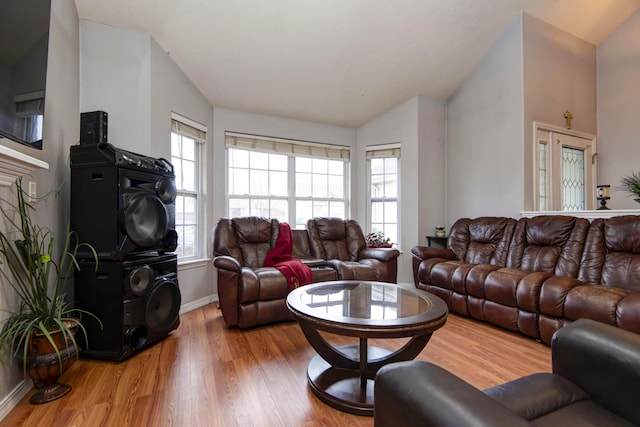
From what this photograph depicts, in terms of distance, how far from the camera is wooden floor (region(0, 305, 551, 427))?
157cm

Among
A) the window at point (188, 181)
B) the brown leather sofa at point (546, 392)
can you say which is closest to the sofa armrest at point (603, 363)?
the brown leather sofa at point (546, 392)

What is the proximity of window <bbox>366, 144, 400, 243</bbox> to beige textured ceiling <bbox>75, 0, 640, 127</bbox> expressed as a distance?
66cm

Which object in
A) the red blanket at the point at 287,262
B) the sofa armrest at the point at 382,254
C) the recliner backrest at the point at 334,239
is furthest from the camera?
the recliner backrest at the point at 334,239

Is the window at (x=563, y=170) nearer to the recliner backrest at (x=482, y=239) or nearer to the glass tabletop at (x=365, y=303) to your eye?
the recliner backrest at (x=482, y=239)

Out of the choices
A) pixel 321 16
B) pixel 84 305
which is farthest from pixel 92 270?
pixel 321 16

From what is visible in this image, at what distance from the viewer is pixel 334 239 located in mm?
4109

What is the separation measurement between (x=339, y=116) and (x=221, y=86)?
176 cm

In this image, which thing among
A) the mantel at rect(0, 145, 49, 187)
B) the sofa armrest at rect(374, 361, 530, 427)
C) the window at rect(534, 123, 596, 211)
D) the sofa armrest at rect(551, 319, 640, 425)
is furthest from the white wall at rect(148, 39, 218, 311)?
the window at rect(534, 123, 596, 211)

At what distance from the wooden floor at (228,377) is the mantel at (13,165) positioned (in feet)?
4.10

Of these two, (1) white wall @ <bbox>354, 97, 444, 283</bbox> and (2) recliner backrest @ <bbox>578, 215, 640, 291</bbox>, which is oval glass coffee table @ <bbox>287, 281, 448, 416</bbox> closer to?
(2) recliner backrest @ <bbox>578, 215, 640, 291</bbox>

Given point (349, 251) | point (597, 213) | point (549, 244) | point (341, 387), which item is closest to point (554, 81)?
point (597, 213)

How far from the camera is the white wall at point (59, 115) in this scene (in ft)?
6.71

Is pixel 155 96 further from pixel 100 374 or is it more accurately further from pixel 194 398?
pixel 194 398

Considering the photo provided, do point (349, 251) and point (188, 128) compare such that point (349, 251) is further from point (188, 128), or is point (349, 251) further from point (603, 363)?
point (603, 363)
